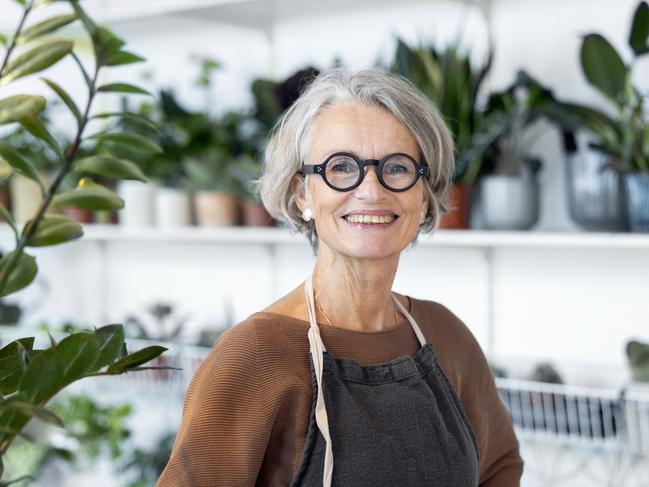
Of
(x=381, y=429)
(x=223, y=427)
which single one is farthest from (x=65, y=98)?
(x=381, y=429)

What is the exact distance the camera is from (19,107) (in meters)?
0.56

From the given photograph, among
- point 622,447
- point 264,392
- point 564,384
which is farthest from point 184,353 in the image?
point 264,392

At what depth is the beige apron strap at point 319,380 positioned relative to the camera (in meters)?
0.95

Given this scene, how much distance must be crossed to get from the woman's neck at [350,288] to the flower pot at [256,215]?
2.65ft

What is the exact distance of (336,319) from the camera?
1.06 m

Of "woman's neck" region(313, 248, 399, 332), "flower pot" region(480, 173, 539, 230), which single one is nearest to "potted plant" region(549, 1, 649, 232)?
"flower pot" region(480, 173, 539, 230)

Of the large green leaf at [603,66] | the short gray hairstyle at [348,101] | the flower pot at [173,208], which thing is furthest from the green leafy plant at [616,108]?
the flower pot at [173,208]

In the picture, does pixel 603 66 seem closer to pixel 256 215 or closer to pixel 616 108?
pixel 616 108

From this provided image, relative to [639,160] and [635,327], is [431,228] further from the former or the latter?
[635,327]

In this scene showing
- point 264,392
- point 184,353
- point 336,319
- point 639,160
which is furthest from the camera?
point 184,353

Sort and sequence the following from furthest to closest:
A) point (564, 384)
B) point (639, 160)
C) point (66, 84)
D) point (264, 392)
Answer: point (66, 84), point (564, 384), point (639, 160), point (264, 392)

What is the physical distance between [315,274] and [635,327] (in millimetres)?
847

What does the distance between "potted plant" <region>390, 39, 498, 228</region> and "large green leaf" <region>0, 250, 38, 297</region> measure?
106 cm

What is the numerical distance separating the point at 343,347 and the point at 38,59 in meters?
0.56
